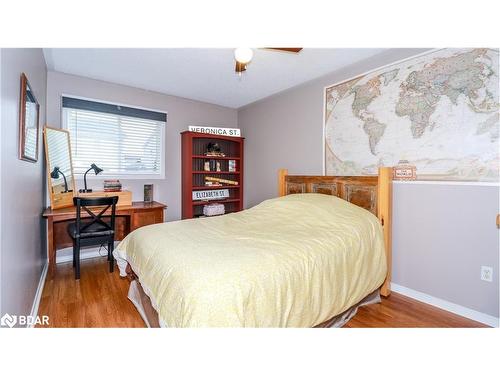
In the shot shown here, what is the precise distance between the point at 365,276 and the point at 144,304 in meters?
1.70

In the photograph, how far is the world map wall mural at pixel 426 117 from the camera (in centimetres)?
180

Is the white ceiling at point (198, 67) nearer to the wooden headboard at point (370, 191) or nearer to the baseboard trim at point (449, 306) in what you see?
the wooden headboard at point (370, 191)

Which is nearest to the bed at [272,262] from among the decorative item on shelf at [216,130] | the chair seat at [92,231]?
the chair seat at [92,231]

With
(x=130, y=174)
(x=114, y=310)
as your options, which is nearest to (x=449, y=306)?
(x=114, y=310)

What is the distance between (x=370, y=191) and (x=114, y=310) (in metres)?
2.49

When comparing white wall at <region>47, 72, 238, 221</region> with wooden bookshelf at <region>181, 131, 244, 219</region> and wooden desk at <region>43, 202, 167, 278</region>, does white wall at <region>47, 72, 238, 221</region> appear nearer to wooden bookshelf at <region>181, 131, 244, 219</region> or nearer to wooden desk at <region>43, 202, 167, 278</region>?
wooden bookshelf at <region>181, 131, 244, 219</region>

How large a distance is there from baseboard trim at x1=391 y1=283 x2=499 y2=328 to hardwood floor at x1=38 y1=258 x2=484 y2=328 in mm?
46

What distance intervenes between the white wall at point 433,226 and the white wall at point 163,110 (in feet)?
5.05

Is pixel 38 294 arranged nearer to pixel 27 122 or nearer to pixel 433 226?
pixel 27 122

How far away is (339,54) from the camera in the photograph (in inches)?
97.3

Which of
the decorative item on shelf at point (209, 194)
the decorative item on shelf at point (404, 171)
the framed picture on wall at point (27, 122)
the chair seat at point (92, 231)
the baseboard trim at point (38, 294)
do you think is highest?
the framed picture on wall at point (27, 122)

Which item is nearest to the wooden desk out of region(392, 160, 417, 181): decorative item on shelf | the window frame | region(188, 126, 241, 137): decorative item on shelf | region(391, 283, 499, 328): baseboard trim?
the window frame

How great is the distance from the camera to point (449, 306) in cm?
200
